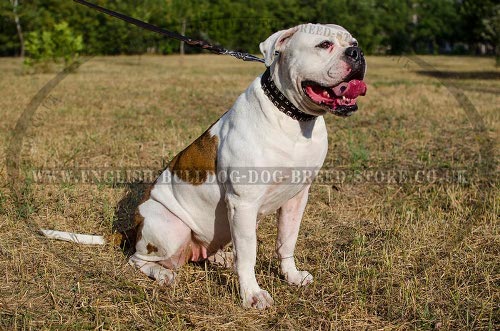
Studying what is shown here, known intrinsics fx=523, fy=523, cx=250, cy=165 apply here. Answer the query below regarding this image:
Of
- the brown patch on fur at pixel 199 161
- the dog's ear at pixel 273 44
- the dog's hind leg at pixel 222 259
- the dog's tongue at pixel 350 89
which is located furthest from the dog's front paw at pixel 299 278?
the dog's ear at pixel 273 44

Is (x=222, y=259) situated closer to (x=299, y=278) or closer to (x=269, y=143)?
(x=299, y=278)

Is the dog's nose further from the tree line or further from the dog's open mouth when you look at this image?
the tree line

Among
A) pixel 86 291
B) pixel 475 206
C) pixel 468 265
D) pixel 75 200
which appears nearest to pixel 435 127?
pixel 475 206

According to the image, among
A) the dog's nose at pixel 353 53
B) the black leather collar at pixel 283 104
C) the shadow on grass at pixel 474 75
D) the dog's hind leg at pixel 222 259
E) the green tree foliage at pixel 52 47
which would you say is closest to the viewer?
the dog's nose at pixel 353 53

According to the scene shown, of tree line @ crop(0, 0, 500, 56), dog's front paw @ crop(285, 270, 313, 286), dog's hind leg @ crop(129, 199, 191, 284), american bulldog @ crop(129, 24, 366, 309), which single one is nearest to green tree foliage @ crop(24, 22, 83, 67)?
tree line @ crop(0, 0, 500, 56)

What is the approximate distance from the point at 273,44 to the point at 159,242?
1.46m

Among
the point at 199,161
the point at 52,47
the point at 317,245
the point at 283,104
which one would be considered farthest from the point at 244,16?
the point at 283,104

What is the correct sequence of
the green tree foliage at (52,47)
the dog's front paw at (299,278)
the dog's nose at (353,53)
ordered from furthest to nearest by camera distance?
the green tree foliage at (52,47), the dog's front paw at (299,278), the dog's nose at (353,53)

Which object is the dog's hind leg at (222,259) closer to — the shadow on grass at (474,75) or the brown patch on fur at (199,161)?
the brown patch on fur at (199,161)

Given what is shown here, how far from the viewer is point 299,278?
11.2 feet

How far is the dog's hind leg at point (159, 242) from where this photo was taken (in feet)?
11.2

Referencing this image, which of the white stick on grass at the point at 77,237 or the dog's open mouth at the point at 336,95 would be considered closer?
the dog's open mouth at the point at 336,95

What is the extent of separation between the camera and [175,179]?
352cm

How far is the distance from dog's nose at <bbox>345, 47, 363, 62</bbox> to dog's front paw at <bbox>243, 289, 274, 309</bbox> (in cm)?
144
